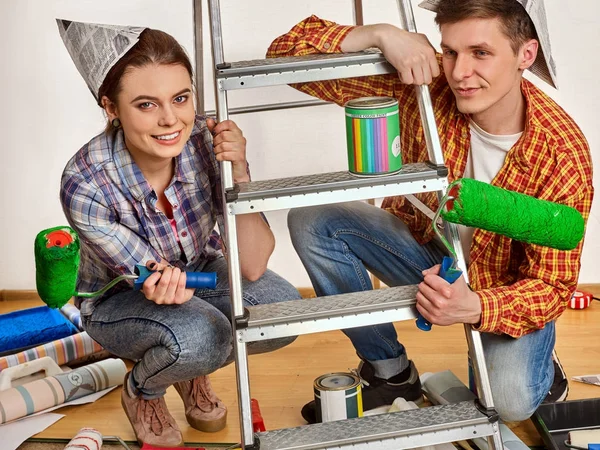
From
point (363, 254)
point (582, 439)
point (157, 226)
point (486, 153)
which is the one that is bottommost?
point (582, 439)

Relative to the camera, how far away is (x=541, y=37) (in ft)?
6.20

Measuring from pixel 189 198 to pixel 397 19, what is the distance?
1.22 m

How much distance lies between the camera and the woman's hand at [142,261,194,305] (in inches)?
73.2

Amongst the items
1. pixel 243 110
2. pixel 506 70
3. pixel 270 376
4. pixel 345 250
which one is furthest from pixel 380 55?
pixel 270 376

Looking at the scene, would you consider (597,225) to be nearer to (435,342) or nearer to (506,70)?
(435,342)

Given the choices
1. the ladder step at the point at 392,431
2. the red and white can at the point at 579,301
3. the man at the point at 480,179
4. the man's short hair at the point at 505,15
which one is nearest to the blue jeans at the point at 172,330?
the man at the point at 480,179

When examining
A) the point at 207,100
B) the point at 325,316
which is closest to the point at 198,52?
the point at 207,100

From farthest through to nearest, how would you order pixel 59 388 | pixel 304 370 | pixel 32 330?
pixel 32 330 → pixel 304 370 → pixel 59 388

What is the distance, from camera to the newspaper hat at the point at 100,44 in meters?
1.87

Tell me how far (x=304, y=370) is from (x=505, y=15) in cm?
120

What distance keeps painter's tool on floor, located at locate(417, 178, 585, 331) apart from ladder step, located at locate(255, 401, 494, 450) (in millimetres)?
181

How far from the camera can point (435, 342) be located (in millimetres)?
2697

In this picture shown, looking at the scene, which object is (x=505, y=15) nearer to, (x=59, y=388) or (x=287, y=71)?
(x=287, y=71)

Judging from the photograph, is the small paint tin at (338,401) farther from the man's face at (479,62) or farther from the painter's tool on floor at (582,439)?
the man's face at (479,62)
